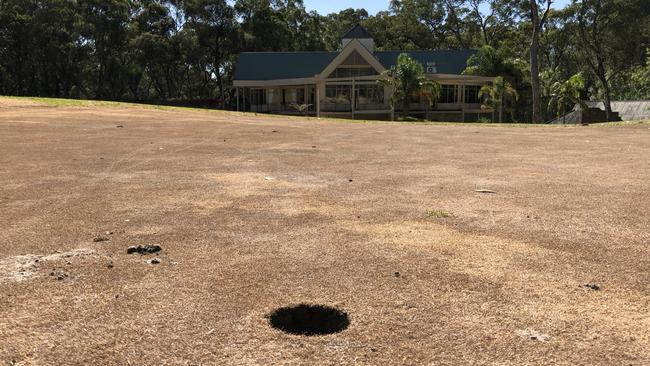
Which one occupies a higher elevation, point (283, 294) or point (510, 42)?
point (510, 42)

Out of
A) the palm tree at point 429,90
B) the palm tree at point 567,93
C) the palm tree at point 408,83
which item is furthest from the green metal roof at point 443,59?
the palm tree at point 567,93

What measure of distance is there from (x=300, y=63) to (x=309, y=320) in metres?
49.1

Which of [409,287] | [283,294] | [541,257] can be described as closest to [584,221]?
[541,257]

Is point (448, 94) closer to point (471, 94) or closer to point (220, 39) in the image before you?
point (471, 94)

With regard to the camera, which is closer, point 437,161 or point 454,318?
point 454,318

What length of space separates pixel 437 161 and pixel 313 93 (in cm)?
3998

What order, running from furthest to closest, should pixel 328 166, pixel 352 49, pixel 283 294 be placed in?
1. pixel 352 49
2. pixel 328 166
3. pixel 283 294

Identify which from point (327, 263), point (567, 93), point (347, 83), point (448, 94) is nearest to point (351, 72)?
point (347, 83)

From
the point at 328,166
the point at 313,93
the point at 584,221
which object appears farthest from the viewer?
the point at 313,93

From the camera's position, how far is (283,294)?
13.8 ft

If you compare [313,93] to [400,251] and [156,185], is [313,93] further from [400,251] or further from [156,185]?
[400,251]

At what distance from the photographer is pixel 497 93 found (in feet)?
142

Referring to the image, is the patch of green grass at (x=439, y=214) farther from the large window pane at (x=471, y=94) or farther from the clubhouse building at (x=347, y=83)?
the large window pane at (x=471, y=94)

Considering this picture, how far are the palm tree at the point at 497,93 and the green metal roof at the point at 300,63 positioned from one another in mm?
7248
